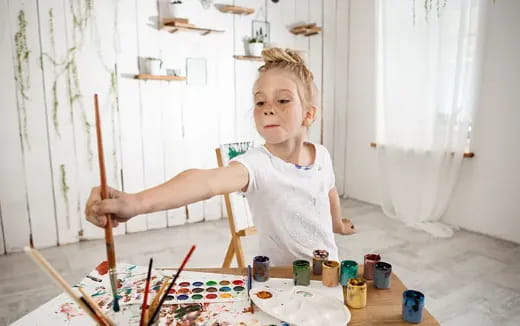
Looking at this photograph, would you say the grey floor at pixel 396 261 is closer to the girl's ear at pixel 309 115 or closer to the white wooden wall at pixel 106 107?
the white wooden wall at pixel 106 107

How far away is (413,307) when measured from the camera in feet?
2.70

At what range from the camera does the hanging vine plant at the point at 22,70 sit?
9.63 ft

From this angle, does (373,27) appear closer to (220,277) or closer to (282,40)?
(282,40)

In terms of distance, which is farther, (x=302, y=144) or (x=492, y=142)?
(x=492, y=142)

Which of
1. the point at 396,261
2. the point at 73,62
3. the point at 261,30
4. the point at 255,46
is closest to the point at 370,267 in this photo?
the point at 396,261

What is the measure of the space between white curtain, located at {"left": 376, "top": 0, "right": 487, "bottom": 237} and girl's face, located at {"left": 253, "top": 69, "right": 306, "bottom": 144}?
8.49ft

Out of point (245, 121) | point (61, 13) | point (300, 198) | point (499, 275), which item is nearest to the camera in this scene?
point (300, 198)

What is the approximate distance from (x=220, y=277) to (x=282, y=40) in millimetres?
3525

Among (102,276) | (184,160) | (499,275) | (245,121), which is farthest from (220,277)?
(245,121)

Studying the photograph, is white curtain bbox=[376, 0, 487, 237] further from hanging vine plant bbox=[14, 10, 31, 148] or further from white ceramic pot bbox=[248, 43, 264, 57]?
hanging vine plant bbox=[14, 10, 31, 148]

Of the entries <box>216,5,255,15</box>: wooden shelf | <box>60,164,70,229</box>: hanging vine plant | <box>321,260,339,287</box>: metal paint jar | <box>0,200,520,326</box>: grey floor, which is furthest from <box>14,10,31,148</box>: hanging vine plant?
<box>321,260,339,287</box>: metal paint jar

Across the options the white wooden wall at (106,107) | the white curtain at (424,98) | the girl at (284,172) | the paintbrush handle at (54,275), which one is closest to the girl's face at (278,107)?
the girl at (284,172)

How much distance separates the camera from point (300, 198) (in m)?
1.18

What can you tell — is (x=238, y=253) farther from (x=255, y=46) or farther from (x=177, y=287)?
(x=255, y=46)
